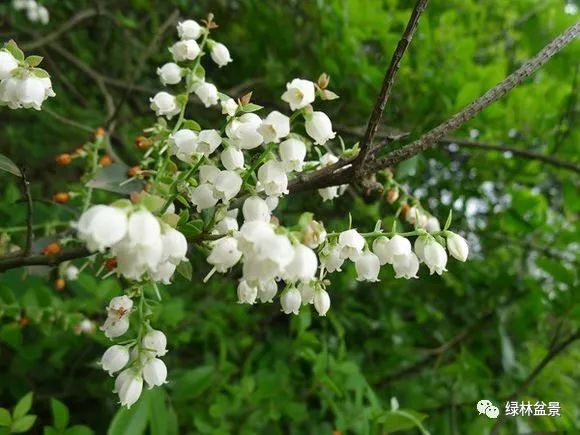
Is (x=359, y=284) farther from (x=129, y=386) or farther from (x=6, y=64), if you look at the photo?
(x=6, y=64)

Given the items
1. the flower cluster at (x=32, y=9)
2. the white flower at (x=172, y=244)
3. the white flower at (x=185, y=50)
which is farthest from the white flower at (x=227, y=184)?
the flower cluster at (x=32, y=9)

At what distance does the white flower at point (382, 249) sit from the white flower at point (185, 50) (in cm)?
45

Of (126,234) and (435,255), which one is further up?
(435,255)

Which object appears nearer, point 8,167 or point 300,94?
point 300,94

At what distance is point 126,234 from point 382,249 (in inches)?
14.8

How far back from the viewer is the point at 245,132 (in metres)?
0.77

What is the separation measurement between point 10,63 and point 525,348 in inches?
79.1

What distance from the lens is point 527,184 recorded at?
7.48 ft

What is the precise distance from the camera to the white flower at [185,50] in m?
1.00

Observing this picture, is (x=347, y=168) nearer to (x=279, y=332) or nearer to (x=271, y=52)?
(x=279, y=332)

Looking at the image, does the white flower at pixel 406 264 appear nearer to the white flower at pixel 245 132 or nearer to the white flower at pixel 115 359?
the white flower at pixel 245 132

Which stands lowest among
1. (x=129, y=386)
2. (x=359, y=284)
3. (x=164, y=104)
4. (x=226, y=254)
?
(x=129, y=386)

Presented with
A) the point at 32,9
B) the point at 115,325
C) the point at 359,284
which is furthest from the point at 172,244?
the point at 32,9

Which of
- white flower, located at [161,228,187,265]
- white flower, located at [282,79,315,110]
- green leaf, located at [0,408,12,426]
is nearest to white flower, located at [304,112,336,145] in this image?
white flower, located at [282,79,315,110]
